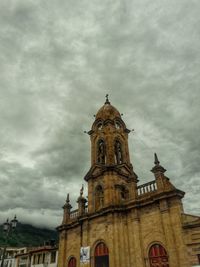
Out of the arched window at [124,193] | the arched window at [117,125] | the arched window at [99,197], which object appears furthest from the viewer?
the arched window at [117,125]

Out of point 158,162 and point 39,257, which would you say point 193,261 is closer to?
point 158,162

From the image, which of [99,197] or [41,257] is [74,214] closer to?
[99,197]

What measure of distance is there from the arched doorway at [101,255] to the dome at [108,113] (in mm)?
15905

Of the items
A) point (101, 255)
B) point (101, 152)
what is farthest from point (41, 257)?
point (101, 152)

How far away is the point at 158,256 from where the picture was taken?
19516mm

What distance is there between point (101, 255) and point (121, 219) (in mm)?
4139

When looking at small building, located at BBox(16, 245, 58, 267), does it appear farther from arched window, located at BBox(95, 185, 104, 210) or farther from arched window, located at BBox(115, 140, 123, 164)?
arched window, located at BBox(115, 140, 123, 164)

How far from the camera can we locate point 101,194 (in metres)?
27.2

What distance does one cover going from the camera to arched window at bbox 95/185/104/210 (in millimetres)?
26653

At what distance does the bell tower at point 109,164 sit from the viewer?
2541cm

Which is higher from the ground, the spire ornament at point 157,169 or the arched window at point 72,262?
the spire ornament at point 157,169

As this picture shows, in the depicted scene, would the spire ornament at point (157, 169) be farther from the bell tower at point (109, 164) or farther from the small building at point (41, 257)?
the small building at point (41, 257)

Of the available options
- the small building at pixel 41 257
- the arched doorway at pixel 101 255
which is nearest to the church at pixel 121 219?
the arched doorway at pixel 101 255

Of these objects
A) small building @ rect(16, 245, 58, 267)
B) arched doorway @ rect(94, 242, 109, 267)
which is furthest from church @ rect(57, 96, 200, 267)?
small building @ rect(16, 245, 58, 267)
